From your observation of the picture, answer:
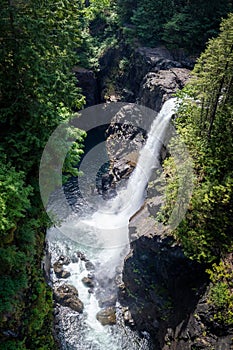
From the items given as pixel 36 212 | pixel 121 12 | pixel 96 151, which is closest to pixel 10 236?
pixel 36 212

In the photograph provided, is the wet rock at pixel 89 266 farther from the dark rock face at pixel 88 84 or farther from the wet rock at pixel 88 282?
the dark rock face at pixel 88 84

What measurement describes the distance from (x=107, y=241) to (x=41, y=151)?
1019 centimetres

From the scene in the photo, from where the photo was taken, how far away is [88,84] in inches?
1219

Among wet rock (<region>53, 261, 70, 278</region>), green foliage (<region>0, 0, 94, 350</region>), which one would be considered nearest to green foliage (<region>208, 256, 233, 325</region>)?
green foliage (<region>0, 0, 94, 350</region>)

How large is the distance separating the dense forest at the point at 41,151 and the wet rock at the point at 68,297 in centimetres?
309

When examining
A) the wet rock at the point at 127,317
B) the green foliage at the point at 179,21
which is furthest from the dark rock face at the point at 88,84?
the wet rock at the point at 127,317

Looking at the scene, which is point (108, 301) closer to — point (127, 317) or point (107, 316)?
point (107, 316)

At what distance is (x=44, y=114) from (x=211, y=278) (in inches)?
314

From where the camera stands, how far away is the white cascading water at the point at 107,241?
13.2 metres

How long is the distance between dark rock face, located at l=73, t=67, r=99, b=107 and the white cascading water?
11490mm

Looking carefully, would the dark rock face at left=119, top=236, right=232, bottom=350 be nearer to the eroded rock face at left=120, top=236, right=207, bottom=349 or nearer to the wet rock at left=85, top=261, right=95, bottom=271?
the eroded rock face at left=120, top=236, right=207, bottom=349

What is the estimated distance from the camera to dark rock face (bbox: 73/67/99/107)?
30234 mm

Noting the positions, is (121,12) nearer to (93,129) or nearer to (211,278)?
(93,129)

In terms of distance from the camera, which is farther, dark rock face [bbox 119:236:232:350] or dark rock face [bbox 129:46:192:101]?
dark rock face [bbox 129:46:192:101]
